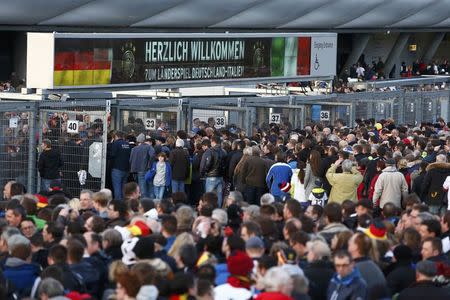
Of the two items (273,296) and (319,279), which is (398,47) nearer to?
(319,279)

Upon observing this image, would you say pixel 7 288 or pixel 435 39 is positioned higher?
pixel 435 39

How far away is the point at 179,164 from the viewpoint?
82.6ft

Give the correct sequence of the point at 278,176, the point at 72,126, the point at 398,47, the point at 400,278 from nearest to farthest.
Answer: the point at 400,278
the point at 278,176
the point at 72,126
the point at 398,47

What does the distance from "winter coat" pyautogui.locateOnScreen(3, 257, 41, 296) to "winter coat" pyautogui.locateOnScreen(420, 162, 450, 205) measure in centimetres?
1051

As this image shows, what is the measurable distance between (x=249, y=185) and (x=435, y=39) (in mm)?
61268

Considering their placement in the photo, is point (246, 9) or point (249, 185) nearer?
point (249, 185)

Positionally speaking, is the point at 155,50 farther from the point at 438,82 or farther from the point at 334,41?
the point at 438,82

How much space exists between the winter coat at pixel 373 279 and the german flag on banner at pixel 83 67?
43.1 ft

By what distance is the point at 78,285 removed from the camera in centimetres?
1232

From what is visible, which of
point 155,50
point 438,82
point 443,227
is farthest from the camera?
point 438,82

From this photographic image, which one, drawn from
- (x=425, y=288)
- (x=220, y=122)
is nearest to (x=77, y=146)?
(x=220, y=122)

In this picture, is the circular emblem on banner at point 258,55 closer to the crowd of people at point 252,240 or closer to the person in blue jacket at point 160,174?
the person in blue jacket at point 160,174

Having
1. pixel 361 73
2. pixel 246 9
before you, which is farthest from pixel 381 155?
pixel 361 73

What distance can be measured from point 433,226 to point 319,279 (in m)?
2.68
